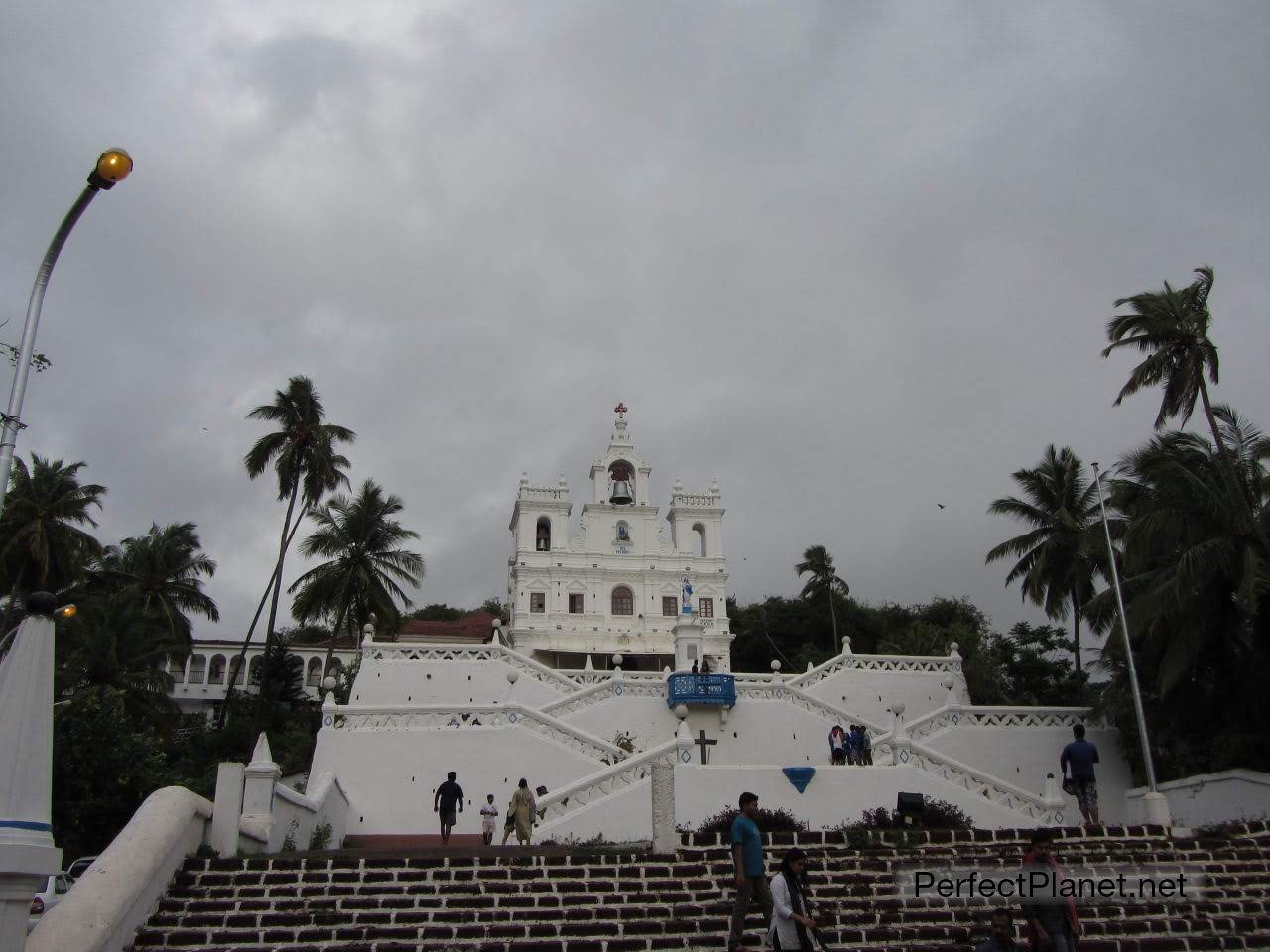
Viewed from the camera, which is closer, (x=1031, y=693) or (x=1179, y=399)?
(x=1179, y=399)

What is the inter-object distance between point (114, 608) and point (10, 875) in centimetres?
3403

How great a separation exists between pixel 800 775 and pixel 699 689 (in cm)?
729

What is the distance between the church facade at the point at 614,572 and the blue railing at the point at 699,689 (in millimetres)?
20650

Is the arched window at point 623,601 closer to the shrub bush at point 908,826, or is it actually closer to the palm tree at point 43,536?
the palm tree at point 43,536

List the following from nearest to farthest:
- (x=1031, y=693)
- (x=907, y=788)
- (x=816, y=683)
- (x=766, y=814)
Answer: (x=766, y=814)
(x=907, y=788)
(x=816, y=683)
(x=1031, y=693)

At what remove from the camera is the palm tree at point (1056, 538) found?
33.0 m

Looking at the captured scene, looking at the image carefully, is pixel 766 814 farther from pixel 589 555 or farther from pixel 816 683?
pixel 589 555

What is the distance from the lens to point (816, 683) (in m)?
29.4

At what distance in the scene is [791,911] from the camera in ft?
27.8

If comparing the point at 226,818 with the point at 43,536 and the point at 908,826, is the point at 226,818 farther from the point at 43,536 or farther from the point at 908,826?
the point at 43,536

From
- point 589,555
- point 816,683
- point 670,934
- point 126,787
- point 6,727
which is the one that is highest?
point 589,555

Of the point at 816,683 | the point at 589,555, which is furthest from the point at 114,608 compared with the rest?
the point at 816,683

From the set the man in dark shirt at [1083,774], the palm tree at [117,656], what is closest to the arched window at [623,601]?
the palm tree at [117,656]

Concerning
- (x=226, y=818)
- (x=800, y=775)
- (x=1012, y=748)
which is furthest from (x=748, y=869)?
(x=1012, y=748)
